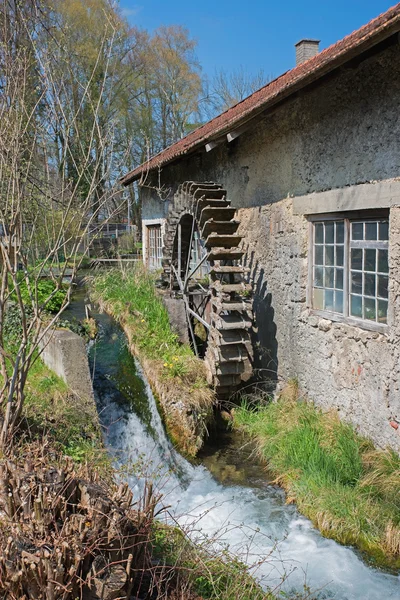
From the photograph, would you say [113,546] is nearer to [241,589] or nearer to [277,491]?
[241,589]

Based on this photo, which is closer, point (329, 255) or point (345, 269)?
point (345, 269)

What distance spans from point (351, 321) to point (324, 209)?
1181mm

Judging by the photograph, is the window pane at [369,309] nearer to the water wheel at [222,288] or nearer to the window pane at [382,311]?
the window pane at [382,311]

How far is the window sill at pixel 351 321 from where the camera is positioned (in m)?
4.79

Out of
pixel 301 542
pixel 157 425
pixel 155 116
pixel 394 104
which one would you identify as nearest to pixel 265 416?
pixel 157 425

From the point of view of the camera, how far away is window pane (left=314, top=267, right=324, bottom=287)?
19.1 ft

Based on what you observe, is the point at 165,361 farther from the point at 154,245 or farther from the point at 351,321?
the point at 154,245

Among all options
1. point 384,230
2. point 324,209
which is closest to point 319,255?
point 324,209

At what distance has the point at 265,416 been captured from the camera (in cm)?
610

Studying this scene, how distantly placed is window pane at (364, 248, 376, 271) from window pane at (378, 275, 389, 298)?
5.2 inches

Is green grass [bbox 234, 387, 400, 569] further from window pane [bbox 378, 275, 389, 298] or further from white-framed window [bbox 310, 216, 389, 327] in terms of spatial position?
window pane [bbox 378, 275, 389, 298]

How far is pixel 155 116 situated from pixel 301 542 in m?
25.7

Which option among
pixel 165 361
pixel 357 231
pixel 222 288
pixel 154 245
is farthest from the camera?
pixel 154 245

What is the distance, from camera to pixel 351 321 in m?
5.23
